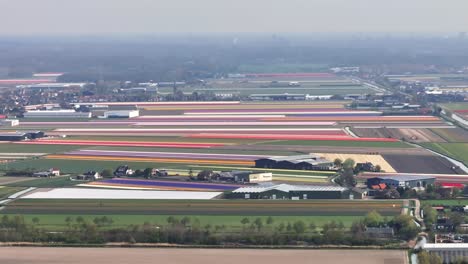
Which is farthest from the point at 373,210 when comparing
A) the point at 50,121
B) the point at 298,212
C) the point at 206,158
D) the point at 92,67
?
the point at 92,67

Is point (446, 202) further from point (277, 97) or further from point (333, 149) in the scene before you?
point (277, 97)

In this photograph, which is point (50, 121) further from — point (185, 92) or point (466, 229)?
point (466, 229)

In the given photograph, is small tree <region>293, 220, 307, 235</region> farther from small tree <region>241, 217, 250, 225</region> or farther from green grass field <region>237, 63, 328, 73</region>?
green grass field <region>237, 63, 328, 73</region>

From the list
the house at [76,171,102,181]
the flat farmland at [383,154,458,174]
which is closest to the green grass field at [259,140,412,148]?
the flat farmland at [383,154,458,174]

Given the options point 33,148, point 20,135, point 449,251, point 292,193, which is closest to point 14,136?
point 20,135

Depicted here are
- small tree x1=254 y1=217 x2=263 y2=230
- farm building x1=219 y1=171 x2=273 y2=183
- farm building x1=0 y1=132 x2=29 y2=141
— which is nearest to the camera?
small tree x1=254 y1=217 x2=263 y2=230

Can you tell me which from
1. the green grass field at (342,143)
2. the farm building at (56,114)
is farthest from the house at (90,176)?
the farm building at (56,114)
